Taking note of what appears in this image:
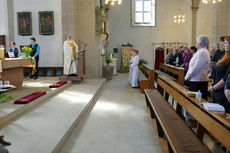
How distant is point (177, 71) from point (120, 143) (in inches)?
194

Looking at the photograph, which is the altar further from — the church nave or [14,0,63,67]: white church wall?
[14,0,63,67]: white church wall

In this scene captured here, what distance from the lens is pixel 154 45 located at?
1705 centimetres

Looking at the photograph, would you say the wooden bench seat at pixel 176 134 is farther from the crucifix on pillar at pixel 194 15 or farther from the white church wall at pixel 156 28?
the white church wall at pixel 156 28

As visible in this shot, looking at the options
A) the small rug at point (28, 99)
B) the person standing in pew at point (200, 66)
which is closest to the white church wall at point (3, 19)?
the small rug at point (28, 99)

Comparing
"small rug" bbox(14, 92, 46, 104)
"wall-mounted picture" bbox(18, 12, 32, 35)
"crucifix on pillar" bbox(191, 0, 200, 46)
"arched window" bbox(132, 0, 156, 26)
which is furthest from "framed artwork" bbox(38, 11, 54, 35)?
"crucifix on pillar" bbox(191, 0, 200, 46)

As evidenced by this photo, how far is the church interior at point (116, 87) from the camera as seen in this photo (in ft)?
10.8

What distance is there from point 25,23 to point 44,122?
8.22 metres

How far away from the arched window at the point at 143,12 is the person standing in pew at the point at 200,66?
1338 cm

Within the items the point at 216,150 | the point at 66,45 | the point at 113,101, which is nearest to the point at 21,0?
the point at 66,45

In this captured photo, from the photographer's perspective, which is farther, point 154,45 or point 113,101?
point 154,45

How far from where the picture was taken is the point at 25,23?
11047 millimetres

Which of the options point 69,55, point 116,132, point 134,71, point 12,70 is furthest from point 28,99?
point 134,71

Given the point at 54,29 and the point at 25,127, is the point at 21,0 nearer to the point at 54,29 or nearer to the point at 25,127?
the point at 54,29

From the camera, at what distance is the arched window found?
17.2 m
